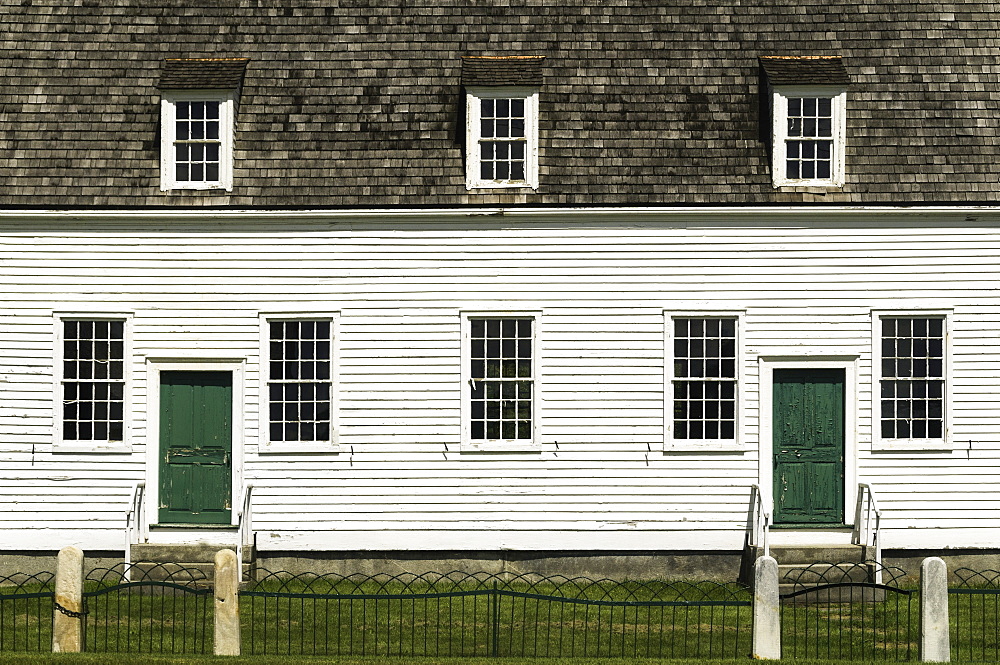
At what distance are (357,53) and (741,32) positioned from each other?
541 cm

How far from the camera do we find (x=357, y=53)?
2000cm

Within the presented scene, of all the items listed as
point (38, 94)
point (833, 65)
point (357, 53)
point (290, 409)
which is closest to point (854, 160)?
point (833, 65)

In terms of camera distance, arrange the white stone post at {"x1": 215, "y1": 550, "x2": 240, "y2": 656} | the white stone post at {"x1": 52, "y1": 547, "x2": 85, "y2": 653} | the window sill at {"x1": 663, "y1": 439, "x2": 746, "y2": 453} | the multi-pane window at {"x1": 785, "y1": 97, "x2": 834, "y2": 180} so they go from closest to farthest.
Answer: the white stone post at {"x1": 215, "y1": 550, "x2": 240, "y2": 656} → the white stone post at {"x1": 52, "y1": 547, "x2": 85, "y2": 653} → the window sill at {"x1": 663, "y1": 439, "x2": 746, "y2": 453} → the multi-pane window at {"x1": 785, "y1": 97, "x2": 834, "y2": 180}

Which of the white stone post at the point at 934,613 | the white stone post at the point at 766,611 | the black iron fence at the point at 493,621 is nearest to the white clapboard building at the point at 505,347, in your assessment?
the black iron fence at the point at 493,621

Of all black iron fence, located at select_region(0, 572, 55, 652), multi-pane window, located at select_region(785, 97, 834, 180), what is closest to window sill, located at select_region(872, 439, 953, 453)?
multi-pane window, located at select_region(785, 97, 834, 180)

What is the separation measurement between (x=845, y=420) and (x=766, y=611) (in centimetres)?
608

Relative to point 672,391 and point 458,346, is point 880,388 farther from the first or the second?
point 458,346

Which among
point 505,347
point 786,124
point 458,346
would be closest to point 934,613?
point 505,347

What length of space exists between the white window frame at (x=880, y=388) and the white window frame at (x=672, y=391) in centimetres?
175

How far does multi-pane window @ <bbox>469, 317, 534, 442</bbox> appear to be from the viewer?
19.1 m

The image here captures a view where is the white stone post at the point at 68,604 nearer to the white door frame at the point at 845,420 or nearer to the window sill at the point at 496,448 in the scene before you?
the window sill at the point at 496,448

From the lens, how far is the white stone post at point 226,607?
13.5 metres

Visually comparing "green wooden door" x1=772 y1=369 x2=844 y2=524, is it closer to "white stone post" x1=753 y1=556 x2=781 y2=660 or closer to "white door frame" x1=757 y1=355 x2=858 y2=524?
"white door frame" x1=757 y1=355 x2=858 y2=524

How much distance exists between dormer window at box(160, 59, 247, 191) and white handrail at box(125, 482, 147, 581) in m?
4.04
